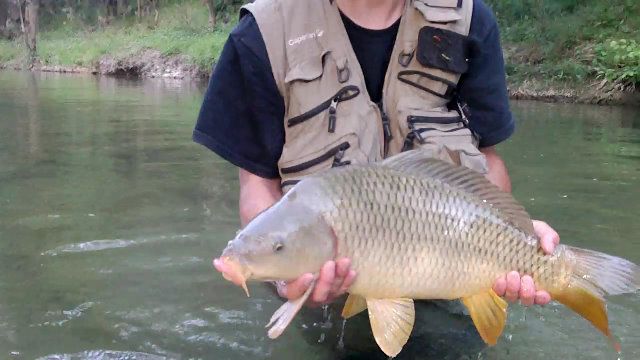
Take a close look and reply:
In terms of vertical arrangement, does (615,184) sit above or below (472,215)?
below

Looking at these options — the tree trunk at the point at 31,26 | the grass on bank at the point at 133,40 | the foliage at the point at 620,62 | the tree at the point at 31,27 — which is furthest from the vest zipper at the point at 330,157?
the tree trunk at the point at 31,26

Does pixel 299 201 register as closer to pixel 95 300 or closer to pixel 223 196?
pixel 95 300

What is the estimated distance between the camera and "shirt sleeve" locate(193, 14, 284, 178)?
3.08 metres

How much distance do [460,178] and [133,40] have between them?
29395mm

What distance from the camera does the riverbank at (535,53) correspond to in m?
15.7

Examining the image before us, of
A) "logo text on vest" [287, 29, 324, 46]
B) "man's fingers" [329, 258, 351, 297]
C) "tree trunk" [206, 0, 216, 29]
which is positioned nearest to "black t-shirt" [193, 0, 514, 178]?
"logo text on vest" [287, 29, 324, 46]

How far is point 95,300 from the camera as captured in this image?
3.94 m

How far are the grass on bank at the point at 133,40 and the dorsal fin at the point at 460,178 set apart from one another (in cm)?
2183

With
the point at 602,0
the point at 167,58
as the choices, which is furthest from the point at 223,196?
the point at 167,58

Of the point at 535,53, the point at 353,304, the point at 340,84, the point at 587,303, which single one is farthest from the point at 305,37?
the point at 535,53

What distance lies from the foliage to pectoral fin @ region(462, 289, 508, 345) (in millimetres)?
13719

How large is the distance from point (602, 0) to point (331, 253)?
60.1ft

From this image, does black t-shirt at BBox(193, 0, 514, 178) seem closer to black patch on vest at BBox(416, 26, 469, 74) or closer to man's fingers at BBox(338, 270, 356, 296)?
black patch on vest at BBox(416, 26, 469, 74)

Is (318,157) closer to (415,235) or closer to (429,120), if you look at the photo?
(429,120)
